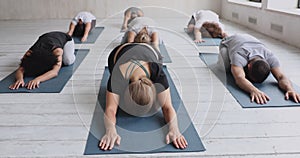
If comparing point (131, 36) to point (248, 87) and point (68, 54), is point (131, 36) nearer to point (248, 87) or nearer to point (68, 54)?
point (68, 54)

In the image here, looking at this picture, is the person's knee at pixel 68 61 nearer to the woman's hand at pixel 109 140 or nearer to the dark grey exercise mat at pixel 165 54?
the dark grey exercise mat at pixel 165 54

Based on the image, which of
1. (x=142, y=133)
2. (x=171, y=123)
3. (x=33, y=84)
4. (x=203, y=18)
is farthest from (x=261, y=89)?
(x=203, y=18)

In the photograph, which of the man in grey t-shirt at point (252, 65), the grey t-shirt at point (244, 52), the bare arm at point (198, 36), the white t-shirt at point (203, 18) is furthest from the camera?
the white t-shirt at point (203, 18)

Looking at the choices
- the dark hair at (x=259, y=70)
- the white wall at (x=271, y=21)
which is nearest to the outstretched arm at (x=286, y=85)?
the dark hair at (x=259, y=70)

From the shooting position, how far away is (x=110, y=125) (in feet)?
6.16

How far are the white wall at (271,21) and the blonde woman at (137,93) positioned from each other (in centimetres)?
265

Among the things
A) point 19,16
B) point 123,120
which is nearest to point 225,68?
point 123,120

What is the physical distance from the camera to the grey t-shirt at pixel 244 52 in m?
2.74

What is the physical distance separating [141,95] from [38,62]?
4.45ft

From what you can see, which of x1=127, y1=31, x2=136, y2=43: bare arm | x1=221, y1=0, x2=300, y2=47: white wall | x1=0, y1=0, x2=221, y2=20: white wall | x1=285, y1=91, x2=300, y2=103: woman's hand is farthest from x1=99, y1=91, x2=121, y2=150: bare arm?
x1=0, y1=0, x2=221, y2=20: white wall

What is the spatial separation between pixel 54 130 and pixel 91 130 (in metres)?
0.22

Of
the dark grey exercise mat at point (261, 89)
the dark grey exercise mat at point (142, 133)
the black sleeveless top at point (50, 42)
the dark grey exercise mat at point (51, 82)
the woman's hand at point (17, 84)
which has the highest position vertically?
the black sleeveless top at point (50, 42)

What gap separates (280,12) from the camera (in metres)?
4.48

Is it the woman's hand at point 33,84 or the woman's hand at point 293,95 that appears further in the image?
the woman's hand at point 33,84
